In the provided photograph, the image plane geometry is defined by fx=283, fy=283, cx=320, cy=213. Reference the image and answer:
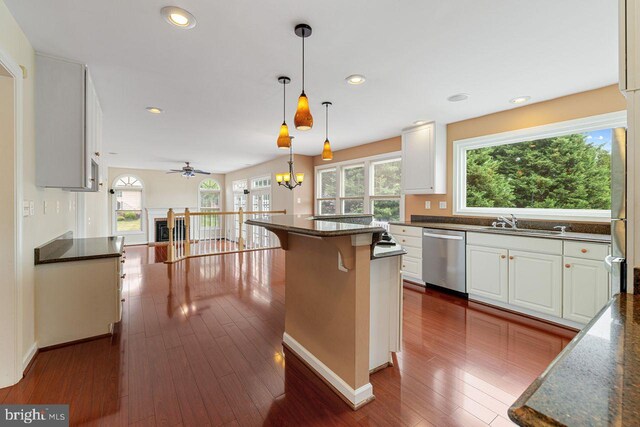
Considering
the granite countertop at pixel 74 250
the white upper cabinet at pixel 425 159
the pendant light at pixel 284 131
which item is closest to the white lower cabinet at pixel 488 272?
the white upper cabinet at pixel 425 159

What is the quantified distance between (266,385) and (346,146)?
499 centimetres

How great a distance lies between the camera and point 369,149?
18.8ft

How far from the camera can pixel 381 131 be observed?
4.86 meters

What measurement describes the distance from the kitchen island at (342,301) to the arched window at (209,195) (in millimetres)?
9422

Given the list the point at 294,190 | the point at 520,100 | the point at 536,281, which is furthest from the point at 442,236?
the point at 294,190

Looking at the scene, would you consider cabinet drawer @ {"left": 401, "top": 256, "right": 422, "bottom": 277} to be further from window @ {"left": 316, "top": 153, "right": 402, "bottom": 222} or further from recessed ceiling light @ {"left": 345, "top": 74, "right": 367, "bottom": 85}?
recessed ceiling light @ {"left": 345, "top": 74, "right": 367, "bottom": 85}

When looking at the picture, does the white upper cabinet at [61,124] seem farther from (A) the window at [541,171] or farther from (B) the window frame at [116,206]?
(B) the window frame at [116,206]

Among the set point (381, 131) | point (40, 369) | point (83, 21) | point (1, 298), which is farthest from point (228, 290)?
point (381, 131)

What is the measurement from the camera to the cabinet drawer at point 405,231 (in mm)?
4178

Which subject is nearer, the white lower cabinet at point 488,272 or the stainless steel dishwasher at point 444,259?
the white lower cabinet at point 488,272

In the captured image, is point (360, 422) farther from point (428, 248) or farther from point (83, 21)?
point (83, 21)

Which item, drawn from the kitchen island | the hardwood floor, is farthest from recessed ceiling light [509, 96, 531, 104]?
the kitchen island

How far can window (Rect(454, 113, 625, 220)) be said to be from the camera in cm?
314

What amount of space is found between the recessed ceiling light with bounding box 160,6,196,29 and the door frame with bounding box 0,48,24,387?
40.8 inches
